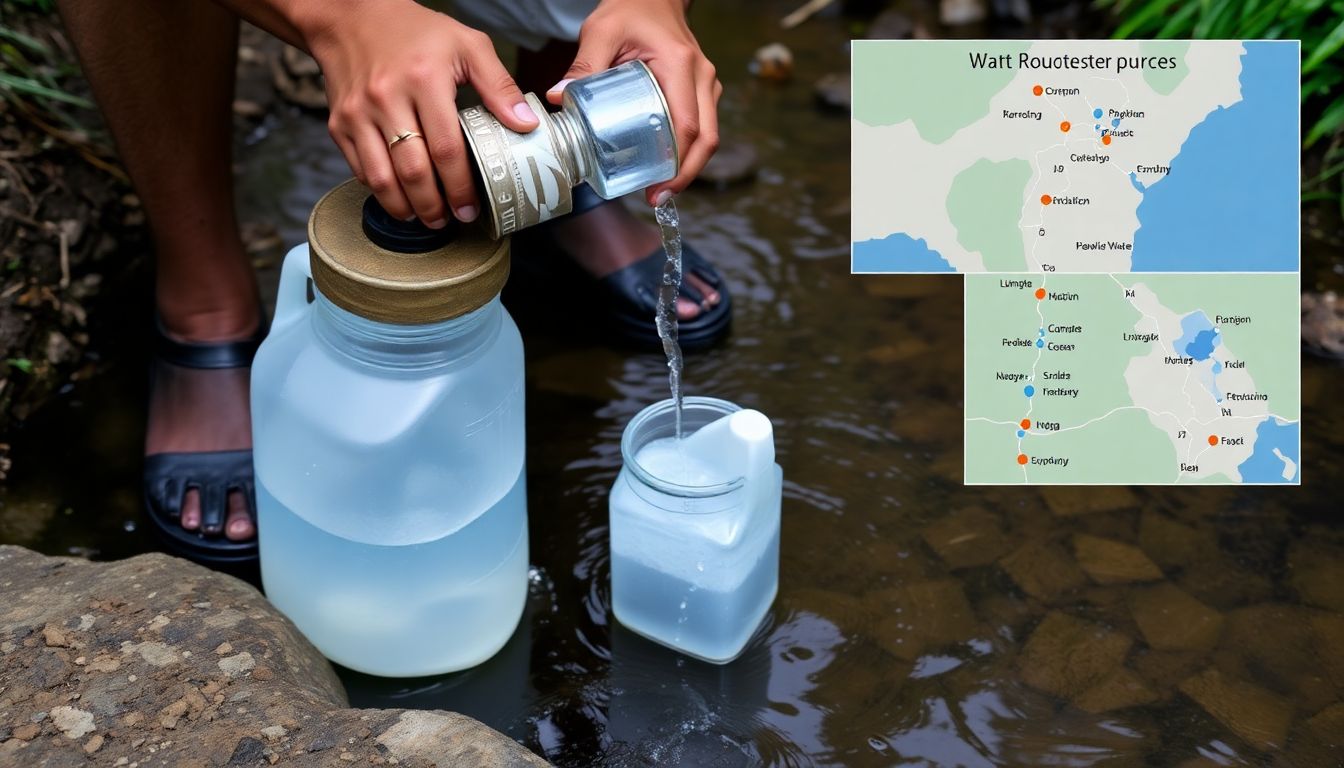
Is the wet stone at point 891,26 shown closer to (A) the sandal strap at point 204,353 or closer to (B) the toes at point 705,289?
(B) the toes at point 705,289

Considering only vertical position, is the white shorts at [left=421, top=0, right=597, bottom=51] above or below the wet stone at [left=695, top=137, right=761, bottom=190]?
above

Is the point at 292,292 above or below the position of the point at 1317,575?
above

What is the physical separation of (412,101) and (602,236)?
1.12 m

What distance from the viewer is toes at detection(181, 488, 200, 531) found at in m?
1.91

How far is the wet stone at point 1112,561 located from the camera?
1913 millimetres

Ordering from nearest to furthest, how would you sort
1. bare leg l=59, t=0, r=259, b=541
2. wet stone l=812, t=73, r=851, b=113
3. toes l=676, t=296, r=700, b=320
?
bare leg l=59, t=0, r=259, b=541 → toes l=676, t=296, r=700, b=320 → wet stone l=812, t=73, r=851, b=113

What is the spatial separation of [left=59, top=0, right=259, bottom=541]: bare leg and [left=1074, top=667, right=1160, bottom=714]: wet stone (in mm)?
1206

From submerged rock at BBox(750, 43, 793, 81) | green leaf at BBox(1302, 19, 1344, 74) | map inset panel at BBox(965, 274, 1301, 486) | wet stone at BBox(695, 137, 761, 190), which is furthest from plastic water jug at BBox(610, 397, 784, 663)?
submerged rock at BBox(750, 43, 793, 81)

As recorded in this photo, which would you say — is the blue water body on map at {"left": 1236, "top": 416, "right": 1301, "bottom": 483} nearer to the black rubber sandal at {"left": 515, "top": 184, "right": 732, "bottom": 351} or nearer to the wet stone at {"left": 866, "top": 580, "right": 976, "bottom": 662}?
the wet stone at {"left": 866, "top": 580, "right": 976, "bottom": 662}

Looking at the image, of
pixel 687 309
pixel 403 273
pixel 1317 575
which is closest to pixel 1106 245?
pixel 1317 575

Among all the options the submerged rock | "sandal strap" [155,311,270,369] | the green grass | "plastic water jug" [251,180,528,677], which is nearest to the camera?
"plastic water jug" [251,180,528,677]

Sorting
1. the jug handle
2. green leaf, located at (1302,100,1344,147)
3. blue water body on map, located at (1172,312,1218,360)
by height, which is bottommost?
blue water body on map, located at (1172,312,1218,360)

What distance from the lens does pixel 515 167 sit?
1.35 meters

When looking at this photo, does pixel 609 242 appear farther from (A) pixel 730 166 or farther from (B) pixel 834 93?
(B) pixel 834 93
